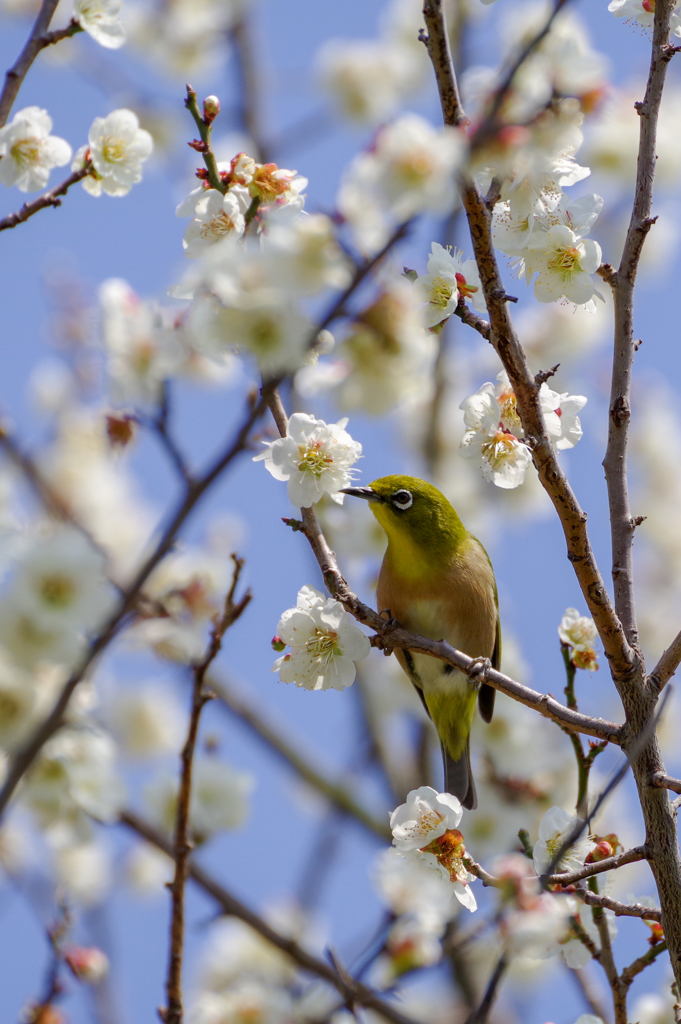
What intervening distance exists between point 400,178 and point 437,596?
2.59 meters

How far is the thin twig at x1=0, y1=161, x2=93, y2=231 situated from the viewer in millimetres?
2789

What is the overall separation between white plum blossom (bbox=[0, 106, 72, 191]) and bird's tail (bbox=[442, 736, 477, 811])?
3.12 m

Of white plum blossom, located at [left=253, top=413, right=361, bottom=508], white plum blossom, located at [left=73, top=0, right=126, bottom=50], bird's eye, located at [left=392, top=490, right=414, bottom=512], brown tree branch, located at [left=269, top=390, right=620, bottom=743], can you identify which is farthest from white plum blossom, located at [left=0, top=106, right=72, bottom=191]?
bird's eye, located at [left=392, top=490, right=414, bottom=512]

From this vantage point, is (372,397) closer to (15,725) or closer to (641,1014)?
(15,725)

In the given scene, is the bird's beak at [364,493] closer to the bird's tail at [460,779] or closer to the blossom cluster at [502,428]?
the blossom cluster at [502,428]

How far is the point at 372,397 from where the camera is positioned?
2984 mm

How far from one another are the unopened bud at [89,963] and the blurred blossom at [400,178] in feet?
9.14

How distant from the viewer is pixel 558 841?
8.49 ft

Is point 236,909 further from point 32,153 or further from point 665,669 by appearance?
point 32,153

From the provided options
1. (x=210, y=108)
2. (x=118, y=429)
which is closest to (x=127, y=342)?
(x=118, y=429)

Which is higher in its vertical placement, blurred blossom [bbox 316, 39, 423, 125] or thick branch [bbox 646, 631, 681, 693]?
blurred blossom [bbox 316, 39, 423, 125]

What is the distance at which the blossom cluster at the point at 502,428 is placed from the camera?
9.66ft

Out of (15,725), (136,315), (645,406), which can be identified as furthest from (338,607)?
(645,406)

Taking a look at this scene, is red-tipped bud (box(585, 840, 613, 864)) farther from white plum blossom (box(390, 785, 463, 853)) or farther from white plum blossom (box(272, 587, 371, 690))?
white plum blossom (box(272, 587, 371, 690))
